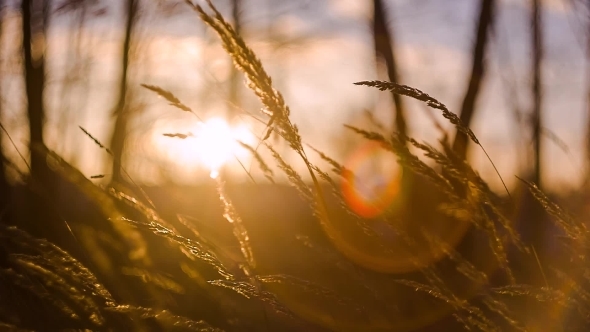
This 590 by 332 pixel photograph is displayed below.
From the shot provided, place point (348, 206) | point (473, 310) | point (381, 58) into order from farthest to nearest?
point (381, 58)
point (348, 206)
point (473, 310)

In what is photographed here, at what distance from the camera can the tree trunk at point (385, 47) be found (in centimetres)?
490

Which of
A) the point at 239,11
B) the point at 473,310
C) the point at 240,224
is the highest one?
the point at 239,11

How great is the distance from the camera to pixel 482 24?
15.4ft

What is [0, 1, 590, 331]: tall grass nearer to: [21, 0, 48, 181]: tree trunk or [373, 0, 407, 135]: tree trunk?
[21, 0, 48, 181]: tree trunk

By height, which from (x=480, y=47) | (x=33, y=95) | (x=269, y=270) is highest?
(x=480, y=47)

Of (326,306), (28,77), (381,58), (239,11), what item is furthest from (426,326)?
(239,11)

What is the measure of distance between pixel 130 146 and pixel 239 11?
12.8ft

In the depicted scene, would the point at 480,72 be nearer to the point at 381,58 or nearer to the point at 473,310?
the point at 381,58

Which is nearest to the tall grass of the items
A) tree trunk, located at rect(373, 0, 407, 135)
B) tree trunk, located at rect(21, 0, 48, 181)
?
tree trunk, located at rect(21, 0, 48, 181)

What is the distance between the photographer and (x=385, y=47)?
16.3ft

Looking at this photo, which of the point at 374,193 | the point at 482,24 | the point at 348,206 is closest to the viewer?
the point at 348,206

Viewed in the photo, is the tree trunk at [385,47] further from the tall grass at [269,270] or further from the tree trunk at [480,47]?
the tall grass at [269,270]

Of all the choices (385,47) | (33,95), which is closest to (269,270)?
(33,95)

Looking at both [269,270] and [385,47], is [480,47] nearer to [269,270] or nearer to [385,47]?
[385,47]
